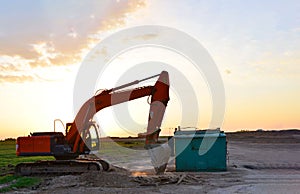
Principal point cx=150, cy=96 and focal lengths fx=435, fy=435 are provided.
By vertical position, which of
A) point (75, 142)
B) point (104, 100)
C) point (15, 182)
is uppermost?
point (104, 100)

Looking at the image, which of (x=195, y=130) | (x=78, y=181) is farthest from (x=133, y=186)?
(x=195, y=130)

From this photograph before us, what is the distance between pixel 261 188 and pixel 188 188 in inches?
99.0

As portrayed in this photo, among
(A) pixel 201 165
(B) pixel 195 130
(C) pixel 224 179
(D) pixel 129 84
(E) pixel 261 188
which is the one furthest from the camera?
(B) pixel 195 130

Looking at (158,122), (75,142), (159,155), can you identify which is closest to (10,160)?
(75,142)

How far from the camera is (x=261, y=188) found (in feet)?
49.3

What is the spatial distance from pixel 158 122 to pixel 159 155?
1.38m

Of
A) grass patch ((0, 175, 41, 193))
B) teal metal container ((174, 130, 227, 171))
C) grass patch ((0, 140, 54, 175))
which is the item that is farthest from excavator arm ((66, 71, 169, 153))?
grass patch ((0, 140, 54, 175))

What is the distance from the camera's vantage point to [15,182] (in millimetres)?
17094

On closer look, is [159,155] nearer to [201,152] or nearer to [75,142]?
[201,152]

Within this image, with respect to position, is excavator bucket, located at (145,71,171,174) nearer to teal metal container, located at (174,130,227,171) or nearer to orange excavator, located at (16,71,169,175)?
orange excavator, located at (16,71,169,175)

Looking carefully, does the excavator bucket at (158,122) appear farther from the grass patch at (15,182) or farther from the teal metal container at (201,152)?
the grass patch at (15,182)

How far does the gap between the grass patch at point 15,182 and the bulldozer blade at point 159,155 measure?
15.3 feet

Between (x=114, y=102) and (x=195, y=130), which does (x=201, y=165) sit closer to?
Result: (x=195, y=130)

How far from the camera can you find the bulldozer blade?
17.9 m
